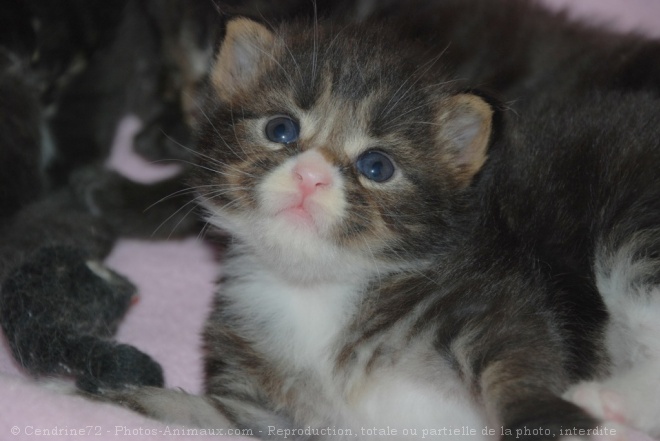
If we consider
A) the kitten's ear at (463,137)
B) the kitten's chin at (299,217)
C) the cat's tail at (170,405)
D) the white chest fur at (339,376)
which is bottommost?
the cat's tail at (170,405)

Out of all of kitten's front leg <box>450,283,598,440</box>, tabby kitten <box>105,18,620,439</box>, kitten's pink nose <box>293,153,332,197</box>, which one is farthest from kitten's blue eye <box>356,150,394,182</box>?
kitten's front leg <box>450,283,598,440</box>

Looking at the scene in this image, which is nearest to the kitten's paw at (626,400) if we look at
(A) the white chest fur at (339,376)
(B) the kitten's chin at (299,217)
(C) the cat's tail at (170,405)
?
(A) the white chest fur at (339,376)

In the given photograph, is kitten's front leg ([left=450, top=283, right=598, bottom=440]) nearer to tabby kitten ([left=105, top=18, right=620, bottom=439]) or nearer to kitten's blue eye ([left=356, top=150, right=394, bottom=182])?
tabby kitten ([left=105, top=18, right=620, bottom=439])

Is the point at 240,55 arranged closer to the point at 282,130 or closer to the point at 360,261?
the point at 282,130

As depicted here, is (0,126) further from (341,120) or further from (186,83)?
(341,120)

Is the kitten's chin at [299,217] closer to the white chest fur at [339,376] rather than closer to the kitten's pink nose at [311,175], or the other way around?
the kitten's pink nose at [311,175]

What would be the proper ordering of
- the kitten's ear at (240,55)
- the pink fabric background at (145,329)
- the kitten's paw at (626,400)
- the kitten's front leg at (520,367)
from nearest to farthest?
the kitten's front leg at (520,367) < the pink fabric background at (145,329) < the kitten's paw at (626,400) < the kitten's ear at (240,55)
